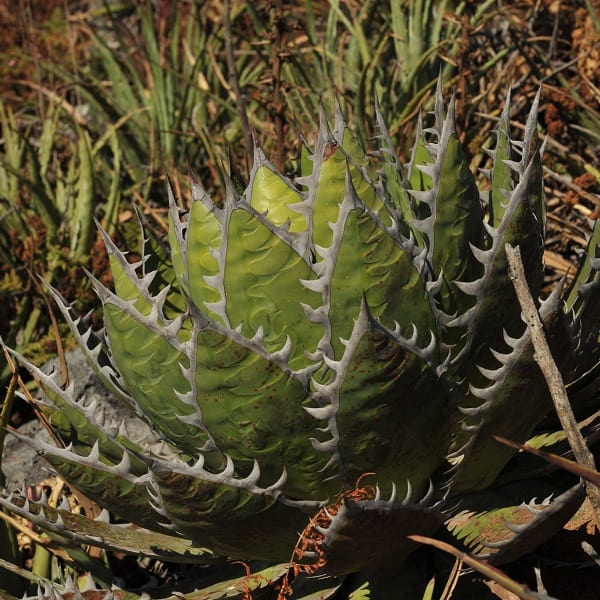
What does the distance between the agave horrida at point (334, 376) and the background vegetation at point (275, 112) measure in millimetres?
1136

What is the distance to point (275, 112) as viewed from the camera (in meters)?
3.03

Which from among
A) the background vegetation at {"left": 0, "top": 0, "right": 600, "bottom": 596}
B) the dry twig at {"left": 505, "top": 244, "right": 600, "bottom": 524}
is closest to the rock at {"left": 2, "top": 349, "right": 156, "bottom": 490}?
the background vegetation at {"left": 0, "top": 0, "right": 600, "bottom": 596}

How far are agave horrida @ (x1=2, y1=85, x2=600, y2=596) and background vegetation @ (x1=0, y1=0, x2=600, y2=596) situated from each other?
1136mm

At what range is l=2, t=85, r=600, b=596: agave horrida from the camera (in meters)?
1.42

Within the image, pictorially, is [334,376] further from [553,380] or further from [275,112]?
[275,112]

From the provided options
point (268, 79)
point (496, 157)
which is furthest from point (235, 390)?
point (268, 79)

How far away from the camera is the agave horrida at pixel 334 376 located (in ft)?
4.64

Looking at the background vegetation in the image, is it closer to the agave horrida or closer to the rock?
the rock

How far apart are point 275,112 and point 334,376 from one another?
71.0 inches

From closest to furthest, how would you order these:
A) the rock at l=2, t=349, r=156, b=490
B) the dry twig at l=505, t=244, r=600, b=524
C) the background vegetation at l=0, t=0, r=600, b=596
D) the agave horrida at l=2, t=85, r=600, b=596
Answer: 1. the dry twig at l=505, t=244, r=600, b=524
2. the agave horrida at l=2, t=85, r=600, b=596
3. the rock at l=2, t=349, r=156, b=490
4. the background vegetation at l=0, t=0, r=600, b=596

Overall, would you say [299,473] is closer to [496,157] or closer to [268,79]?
[496,157]

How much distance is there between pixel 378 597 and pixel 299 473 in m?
0.29

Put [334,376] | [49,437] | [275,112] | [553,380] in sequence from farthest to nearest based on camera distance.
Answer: [275,112] < [49,437] < [334,376] < [553,380]

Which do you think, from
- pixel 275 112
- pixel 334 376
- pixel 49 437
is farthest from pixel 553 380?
pixel 275 112
